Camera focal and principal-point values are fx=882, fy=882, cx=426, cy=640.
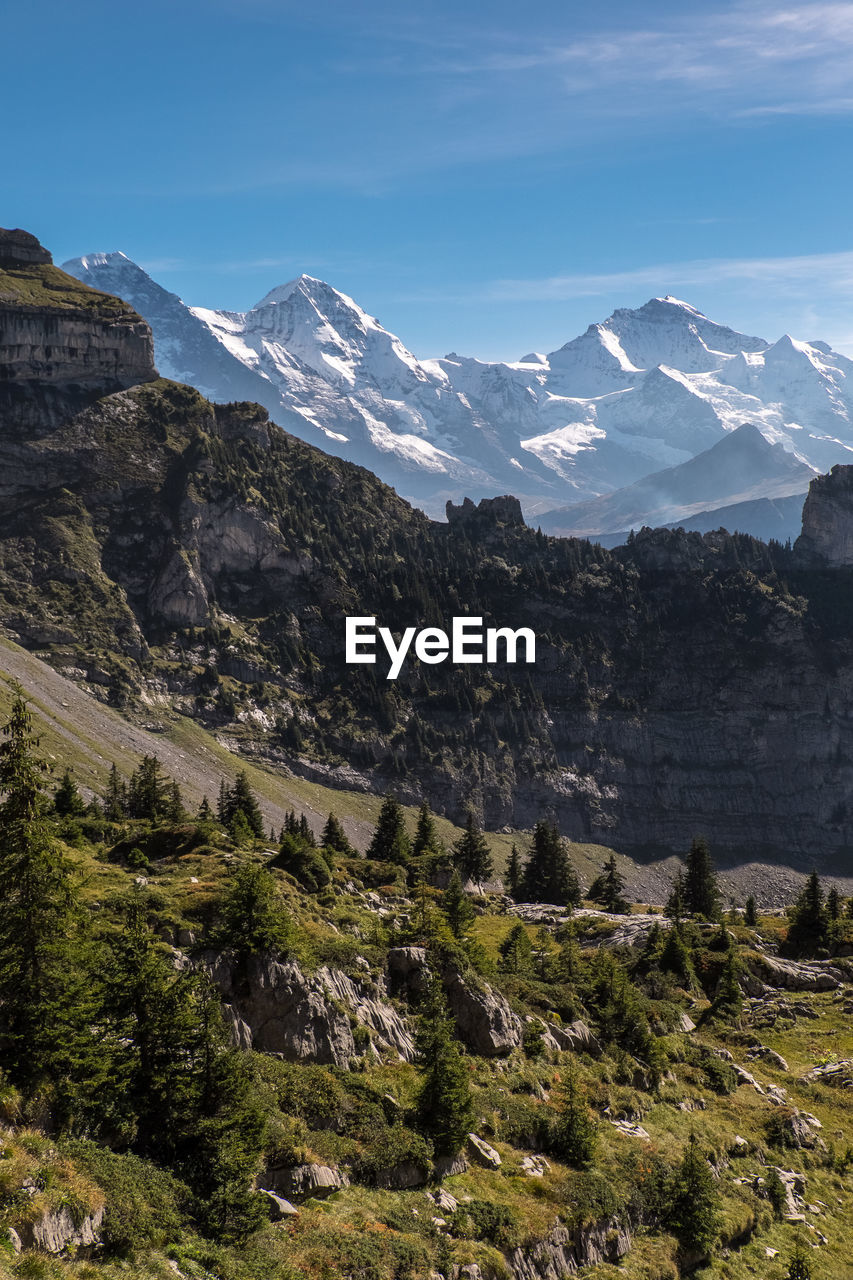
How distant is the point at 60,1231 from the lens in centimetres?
2755

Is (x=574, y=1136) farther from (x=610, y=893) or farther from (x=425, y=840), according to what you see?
(x=610, y=893)

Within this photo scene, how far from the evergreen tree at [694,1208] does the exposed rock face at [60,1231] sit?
30.8m

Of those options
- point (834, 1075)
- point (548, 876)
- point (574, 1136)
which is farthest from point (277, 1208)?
point (548, 876)

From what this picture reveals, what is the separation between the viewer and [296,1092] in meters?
41.9

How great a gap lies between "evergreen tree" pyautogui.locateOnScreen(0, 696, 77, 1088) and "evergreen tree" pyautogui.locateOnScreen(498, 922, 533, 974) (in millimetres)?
41564

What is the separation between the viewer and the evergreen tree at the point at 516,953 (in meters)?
70.9

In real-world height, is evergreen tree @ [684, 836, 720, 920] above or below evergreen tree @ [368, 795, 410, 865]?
below

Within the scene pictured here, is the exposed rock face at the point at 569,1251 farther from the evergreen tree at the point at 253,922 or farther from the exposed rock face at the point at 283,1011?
the evergreen tree at the point at 253,922

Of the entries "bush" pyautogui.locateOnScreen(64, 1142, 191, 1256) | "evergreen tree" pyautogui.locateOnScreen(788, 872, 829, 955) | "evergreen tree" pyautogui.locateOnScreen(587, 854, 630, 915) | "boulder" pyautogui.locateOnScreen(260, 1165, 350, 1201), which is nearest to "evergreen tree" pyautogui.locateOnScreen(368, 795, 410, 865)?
"evergreen tree" pyautogui.locateOnScreen(587, 854, 630, 915)

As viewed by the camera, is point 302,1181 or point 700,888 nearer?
point 302,1181

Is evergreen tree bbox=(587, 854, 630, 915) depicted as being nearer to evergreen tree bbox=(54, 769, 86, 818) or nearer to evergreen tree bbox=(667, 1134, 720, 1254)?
evergreen tree bbox=(54, 769, 86, 818)

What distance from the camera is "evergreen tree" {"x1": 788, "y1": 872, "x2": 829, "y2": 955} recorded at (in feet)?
349

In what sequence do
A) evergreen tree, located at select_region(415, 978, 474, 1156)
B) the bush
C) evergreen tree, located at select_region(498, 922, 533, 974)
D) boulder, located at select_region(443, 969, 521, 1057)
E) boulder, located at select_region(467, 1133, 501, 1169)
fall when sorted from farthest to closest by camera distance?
evergreen tree, located at select_region(498, 922, 533, 974) → boulder, located at select_region(443, 969, 521, 1057) → boulder, located at select_region(467, 1133, 501, 1169) → evergreen tree, located at select_region(415, 978, 474, 1156) → the bush

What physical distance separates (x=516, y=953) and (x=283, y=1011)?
30967 mm
